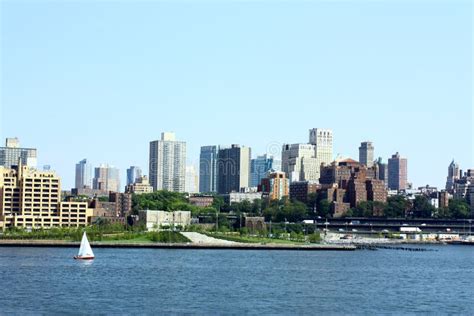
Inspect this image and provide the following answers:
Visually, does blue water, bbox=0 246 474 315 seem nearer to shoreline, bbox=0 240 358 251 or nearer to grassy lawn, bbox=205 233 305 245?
shoreline, bbox=0 240 358 251

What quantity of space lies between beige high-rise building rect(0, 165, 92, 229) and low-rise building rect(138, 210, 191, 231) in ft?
32.6

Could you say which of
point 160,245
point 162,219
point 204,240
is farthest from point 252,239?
point 162,219

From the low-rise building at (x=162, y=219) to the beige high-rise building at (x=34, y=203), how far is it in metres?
9.95

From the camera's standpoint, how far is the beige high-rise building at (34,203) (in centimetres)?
17812

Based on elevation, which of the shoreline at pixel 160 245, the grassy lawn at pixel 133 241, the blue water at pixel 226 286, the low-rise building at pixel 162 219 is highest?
the low-rise building at pixel 162 219

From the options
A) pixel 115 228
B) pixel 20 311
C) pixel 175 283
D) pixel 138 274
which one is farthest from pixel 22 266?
pixel 115 228

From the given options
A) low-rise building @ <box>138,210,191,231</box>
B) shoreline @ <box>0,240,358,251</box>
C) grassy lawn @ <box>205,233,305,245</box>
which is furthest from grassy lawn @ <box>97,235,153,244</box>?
low-rise building @ <box>138,210,191,231</box>

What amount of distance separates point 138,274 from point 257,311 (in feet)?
92.4

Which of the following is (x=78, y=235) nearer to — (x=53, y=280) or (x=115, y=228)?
(x=115, y=228)

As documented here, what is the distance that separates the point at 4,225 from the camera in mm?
174875

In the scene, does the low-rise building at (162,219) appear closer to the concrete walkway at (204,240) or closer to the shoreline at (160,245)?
the concrete walkway at (204,240)

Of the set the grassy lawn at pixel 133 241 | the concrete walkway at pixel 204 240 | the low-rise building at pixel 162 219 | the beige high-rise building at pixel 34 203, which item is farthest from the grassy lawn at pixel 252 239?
the beige high-rise building at pixel 34 203

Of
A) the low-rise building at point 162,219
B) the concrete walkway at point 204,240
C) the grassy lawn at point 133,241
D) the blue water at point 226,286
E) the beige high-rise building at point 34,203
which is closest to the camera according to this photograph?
the blue water at point 226,286

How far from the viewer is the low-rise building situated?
18025 cm
